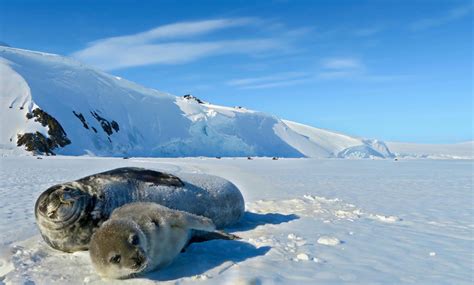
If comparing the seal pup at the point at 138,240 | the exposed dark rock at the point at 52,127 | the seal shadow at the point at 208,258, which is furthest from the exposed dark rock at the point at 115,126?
the seal pup at the point at 138,240

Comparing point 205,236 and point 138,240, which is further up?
point 138,240

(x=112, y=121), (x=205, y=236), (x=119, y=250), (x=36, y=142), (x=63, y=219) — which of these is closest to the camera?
(x=119, y=250)

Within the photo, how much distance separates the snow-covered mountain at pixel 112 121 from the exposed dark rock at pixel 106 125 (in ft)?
0.30

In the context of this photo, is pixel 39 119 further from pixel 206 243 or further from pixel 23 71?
pixel 206 243

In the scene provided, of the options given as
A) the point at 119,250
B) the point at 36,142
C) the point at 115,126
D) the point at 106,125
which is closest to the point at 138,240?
the point at 119,250

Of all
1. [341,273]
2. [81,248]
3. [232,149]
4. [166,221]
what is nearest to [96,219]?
[81,248]

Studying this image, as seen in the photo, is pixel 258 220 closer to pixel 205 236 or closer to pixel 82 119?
pixel 205 236

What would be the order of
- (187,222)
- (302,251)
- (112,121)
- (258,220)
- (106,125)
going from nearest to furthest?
(187,222)
(302,251)
(258,220)
(106,125)
(112,121)

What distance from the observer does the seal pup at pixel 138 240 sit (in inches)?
129

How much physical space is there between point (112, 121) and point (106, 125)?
166 cm

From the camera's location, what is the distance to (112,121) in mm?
45000

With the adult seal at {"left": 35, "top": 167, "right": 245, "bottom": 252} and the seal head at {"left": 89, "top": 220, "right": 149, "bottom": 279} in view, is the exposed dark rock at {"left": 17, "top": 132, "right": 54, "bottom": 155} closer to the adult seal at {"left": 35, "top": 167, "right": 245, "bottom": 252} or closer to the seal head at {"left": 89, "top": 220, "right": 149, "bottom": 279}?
the adult seal at {"left": 35, "top": 167, "right": 245, "bottom": 252}

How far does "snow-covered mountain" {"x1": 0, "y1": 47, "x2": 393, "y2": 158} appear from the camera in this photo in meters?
35.2

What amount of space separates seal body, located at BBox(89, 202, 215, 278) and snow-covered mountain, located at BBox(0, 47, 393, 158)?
30.0 m
